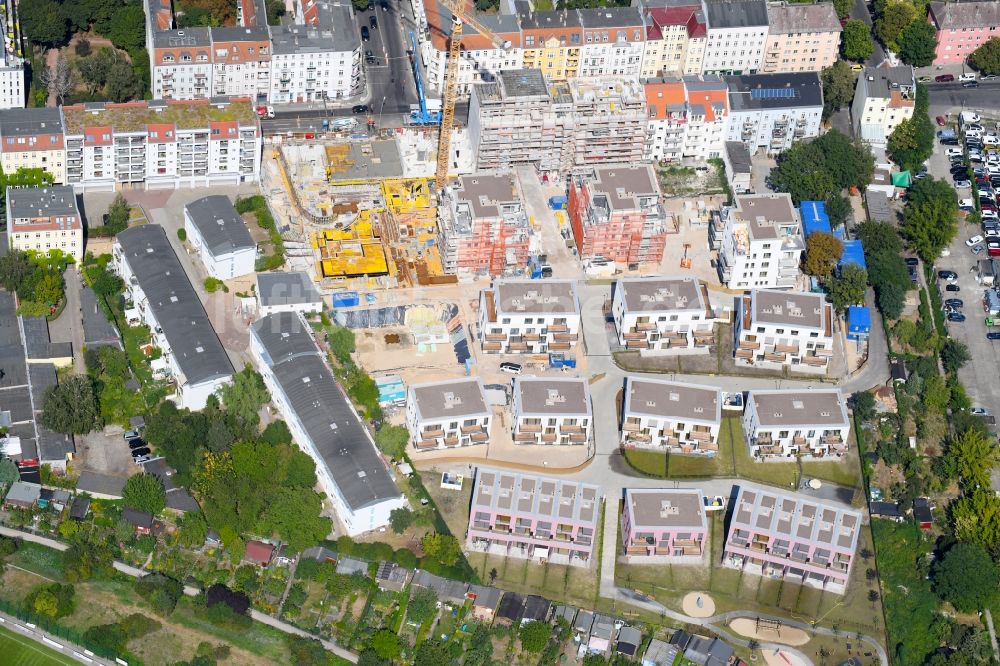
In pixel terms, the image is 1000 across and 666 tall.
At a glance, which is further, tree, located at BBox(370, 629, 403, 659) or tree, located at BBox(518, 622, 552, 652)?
tree, located at BBox(518, 622, 552, 652)

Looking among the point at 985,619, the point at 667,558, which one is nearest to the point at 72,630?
the point at 667,558

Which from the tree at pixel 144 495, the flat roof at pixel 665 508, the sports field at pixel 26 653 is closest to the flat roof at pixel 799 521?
the flat roof at pixel 665 508

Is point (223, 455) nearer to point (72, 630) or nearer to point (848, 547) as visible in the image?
point (72, 630)

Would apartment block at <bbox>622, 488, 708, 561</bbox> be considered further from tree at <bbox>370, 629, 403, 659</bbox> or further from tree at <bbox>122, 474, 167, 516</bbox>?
tree at <bbox>122, 474, 167, 516</bbox>

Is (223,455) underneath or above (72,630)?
above

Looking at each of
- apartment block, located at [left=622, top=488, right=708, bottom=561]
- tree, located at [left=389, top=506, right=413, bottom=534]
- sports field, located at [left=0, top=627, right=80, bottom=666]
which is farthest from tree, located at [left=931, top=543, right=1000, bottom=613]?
sports field, located at [left=0, top=627, right=80, bottom=666]

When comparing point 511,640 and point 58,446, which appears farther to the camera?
point 58,446
